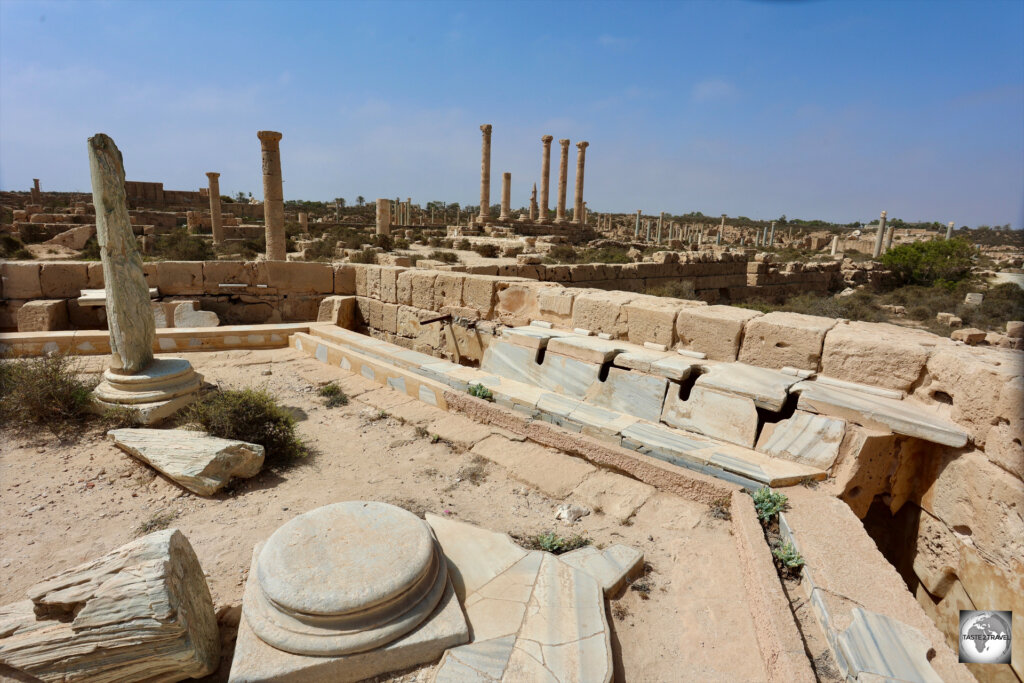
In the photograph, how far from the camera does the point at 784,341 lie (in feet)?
14.0

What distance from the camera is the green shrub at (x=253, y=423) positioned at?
434 centimetres

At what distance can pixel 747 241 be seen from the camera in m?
42.5

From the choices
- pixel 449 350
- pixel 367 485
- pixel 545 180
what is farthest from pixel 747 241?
pixel 367 485

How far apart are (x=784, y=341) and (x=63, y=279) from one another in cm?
1024

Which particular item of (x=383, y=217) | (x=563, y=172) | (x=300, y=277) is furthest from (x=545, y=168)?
(x=300, y=277)

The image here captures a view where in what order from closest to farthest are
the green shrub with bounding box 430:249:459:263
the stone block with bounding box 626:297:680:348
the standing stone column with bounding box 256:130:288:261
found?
1. the stone block with bounding box 626:297:680:348
2. the standing stone column with bounding box 256:130:288:261
3. the green shrub with bounding box 430:249:459:263

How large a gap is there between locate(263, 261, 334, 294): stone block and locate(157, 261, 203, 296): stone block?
1.08m

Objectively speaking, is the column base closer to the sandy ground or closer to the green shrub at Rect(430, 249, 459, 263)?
the sandy ground

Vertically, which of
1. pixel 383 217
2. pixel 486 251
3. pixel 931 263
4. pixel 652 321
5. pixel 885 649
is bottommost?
pixel 885 649

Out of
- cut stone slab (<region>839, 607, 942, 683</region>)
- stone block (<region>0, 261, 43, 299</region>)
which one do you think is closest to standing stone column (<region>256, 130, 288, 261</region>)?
stone block (<region>0, 261, 43, 299</region>)

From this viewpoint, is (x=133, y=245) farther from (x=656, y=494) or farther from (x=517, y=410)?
(x=656, y=494)

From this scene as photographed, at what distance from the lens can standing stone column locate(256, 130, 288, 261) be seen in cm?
1201

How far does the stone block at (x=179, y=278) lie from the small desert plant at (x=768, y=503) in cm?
891
